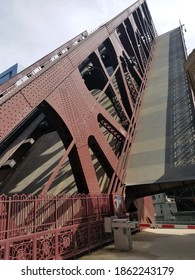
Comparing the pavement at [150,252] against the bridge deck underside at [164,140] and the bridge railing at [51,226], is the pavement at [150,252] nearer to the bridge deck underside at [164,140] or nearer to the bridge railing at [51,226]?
the bridge railing at [51,226]

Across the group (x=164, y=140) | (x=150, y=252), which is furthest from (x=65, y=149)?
(x=164, y=140)

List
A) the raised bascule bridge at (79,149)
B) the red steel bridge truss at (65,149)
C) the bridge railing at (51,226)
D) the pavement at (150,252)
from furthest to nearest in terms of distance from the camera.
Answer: the pavement at (150,252) → the raised bascule bridge at (79,149) → the red steel bridge truss at (65,149) → the bridge railing at (51,226)

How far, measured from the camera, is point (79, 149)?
40.0 feet

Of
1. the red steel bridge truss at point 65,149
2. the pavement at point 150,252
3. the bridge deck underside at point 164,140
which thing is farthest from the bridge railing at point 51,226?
the bridge deck underside at point 164,140

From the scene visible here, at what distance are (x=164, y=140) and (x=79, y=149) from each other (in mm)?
9160

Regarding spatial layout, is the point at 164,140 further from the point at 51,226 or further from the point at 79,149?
the point at 51,226

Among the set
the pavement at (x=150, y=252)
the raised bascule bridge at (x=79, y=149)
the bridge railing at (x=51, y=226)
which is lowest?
the pavement at (x=150, y=252)

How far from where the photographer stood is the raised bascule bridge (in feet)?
28.9

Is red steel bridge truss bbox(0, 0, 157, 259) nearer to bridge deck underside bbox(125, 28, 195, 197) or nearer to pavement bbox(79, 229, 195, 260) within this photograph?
pavement bbox(79, 229, 195, 260)

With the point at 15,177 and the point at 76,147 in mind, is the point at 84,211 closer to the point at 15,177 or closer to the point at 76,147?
the point at 76,147

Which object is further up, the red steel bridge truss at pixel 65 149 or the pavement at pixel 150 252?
the red steel bridge truss at pixel 65 149

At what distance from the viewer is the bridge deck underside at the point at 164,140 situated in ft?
53.3

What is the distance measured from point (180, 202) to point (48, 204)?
54.2 m

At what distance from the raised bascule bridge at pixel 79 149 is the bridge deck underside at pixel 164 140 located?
0.08m
